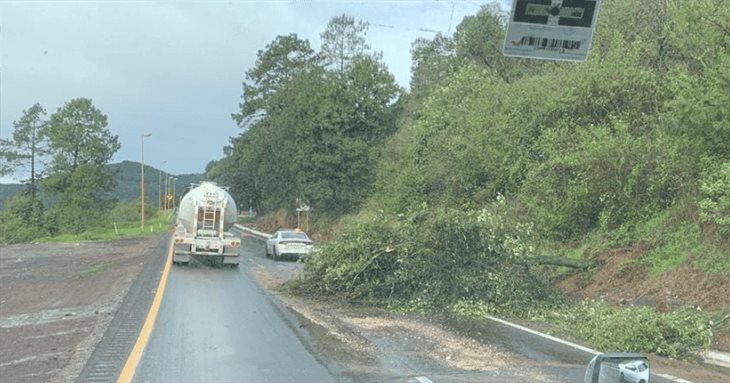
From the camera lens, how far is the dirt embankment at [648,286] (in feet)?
44.2

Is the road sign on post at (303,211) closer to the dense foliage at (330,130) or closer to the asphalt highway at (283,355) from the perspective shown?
the dense foliage at (330,130)

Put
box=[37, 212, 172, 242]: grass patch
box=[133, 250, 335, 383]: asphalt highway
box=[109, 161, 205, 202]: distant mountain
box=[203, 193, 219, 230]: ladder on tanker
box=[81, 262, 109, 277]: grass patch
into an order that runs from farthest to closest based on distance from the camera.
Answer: box=[109, 161, 205, 202]: distant mountain < box=[37, 212, 172, 242]: grass patch < box=[203, 193, 219, 230]: ladder on tanker < box=[81, 262, 109, 277]: grass patch < box=[133, 250, 335, 383]: asphalt highway

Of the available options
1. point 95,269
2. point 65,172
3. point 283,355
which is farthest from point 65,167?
point 283,355

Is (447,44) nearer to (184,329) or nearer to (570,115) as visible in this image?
(570,115)

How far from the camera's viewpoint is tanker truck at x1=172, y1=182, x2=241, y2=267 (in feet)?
89.2

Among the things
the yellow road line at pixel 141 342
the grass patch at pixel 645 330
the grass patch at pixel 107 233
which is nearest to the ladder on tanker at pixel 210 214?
the yellow road line at pixel 141 342

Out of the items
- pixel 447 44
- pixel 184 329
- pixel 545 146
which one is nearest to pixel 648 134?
pixel 545 146

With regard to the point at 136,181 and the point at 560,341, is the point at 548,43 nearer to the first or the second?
the point at 560,341

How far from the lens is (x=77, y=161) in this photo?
99000 mm

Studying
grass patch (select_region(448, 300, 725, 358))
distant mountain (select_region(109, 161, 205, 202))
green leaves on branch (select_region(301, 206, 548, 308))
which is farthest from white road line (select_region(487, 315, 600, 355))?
distant mountain (select_region(109, 161, 205, 202))

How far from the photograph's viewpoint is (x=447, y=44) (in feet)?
181

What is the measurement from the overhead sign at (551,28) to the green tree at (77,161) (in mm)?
93378

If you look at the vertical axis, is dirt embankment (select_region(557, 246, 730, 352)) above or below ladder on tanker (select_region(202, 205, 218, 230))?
above

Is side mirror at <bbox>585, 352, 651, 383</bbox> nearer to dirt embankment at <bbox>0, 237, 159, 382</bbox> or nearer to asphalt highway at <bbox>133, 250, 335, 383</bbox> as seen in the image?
asphalt highway at <bbox>133, 250, 335, 383</bbox>
